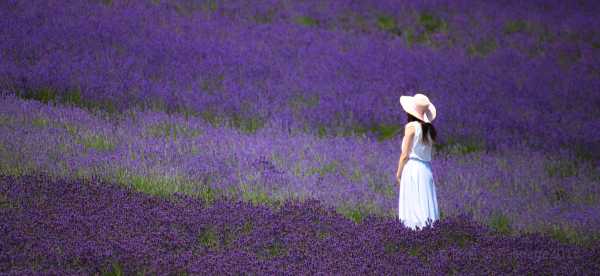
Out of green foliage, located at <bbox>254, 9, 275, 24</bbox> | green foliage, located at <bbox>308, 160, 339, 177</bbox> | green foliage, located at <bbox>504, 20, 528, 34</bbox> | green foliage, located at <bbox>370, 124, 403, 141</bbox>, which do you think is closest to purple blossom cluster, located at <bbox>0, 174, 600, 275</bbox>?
green foliage, located at <bbox>308, 160, 339, 177</bbox>

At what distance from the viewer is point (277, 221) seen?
5578 mm

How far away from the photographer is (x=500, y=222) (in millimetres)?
6367

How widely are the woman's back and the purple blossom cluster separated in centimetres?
47

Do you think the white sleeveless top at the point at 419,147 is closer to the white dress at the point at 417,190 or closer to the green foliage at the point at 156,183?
the white dress at the point at 417,190

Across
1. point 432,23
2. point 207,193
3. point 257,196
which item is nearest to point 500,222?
point 257,196

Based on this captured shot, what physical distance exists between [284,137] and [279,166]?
2.98ft

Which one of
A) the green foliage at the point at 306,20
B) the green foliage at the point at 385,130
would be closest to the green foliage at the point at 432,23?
the green foliage at the point at 306,20

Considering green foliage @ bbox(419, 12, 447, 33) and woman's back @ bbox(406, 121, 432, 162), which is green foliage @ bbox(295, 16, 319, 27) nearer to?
green foliage @ bbox(419, 12, 447, 33)

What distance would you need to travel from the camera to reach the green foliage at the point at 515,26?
13791 millimetres

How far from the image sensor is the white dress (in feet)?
19.5

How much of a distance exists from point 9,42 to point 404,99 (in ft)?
16.3

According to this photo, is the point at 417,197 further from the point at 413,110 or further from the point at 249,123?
the point at 249,123

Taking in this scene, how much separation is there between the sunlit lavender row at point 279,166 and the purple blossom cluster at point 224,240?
0.37 metres

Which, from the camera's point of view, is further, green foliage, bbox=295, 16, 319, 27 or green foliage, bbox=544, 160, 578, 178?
green foliage, bbox=295, 16, 319, 27
